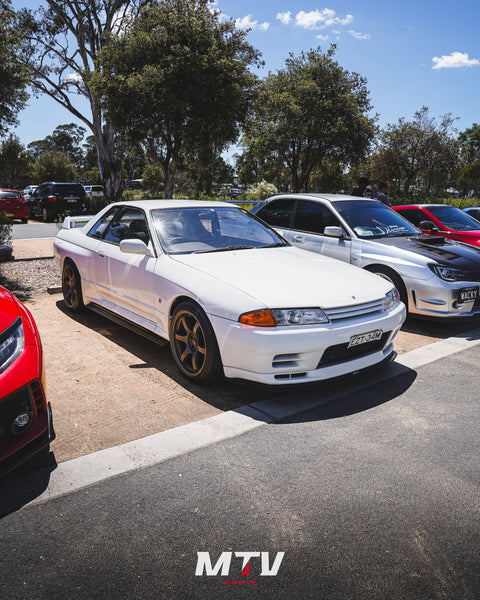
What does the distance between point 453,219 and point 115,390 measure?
787cm

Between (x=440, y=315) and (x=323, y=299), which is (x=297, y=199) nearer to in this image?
(x=440, y=315)

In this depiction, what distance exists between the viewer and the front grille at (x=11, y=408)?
2.37 metres

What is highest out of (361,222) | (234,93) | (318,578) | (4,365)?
(234,93)

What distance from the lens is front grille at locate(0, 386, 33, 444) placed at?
2369 millimetres

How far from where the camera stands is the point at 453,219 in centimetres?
930

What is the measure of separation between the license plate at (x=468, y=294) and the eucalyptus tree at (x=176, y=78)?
33.1ft

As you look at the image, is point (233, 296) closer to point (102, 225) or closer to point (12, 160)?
point (102, 225)

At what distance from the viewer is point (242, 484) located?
2.65m

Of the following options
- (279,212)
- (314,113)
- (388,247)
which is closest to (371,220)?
(388,247)

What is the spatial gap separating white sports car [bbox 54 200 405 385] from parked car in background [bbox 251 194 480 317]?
1658mm

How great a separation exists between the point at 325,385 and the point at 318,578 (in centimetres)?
178

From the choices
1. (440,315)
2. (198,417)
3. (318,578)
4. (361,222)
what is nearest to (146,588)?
(318,578)

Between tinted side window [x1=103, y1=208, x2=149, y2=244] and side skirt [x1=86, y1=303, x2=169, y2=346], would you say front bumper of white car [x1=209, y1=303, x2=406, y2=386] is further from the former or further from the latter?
tinted side window [x1=103, y1=208, x2=149, y2=244]

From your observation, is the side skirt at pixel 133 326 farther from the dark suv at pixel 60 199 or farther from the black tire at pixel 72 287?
the dark suv at pixel 60 199
